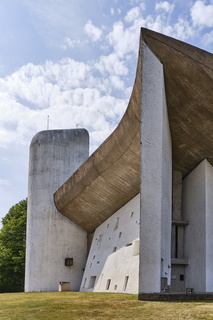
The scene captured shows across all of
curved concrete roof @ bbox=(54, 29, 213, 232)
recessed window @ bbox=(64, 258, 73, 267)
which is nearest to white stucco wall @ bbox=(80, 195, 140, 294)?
curved concrete roof @ bbox=(54, 29, 213, 232)

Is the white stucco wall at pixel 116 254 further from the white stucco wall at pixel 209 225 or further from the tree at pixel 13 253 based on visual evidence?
the tree at pixel 13 253

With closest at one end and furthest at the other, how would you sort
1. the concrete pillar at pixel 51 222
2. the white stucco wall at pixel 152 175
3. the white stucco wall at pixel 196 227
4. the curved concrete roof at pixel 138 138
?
the white stucco wall at pixel 152 175, the curved concrete roof at pixel 138 138, the white stucco wall at pixel 196 227, the concrete pillar at pixel 51 222

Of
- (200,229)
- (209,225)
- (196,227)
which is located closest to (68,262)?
(196,227)

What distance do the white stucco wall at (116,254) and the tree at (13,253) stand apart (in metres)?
10.9

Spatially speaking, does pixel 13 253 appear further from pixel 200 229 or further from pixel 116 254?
pixel 200 229

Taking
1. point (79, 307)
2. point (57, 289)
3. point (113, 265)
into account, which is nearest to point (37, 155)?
point (57, 289)

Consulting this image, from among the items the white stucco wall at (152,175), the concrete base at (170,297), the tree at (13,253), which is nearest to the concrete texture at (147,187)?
the white stucco wall at (152,175)

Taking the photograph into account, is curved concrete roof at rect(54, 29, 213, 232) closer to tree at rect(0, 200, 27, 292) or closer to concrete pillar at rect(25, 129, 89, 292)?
concrete pillar at rect(25, 129, 89, 292)

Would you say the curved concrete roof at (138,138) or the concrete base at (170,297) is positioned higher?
the curved concrete roof at (138,138)

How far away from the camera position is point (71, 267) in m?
30.3

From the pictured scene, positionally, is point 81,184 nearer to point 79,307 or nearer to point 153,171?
point 153,171

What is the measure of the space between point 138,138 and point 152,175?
400cm

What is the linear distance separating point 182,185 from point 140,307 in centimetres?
1164

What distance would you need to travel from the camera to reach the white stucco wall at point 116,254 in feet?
68.0
